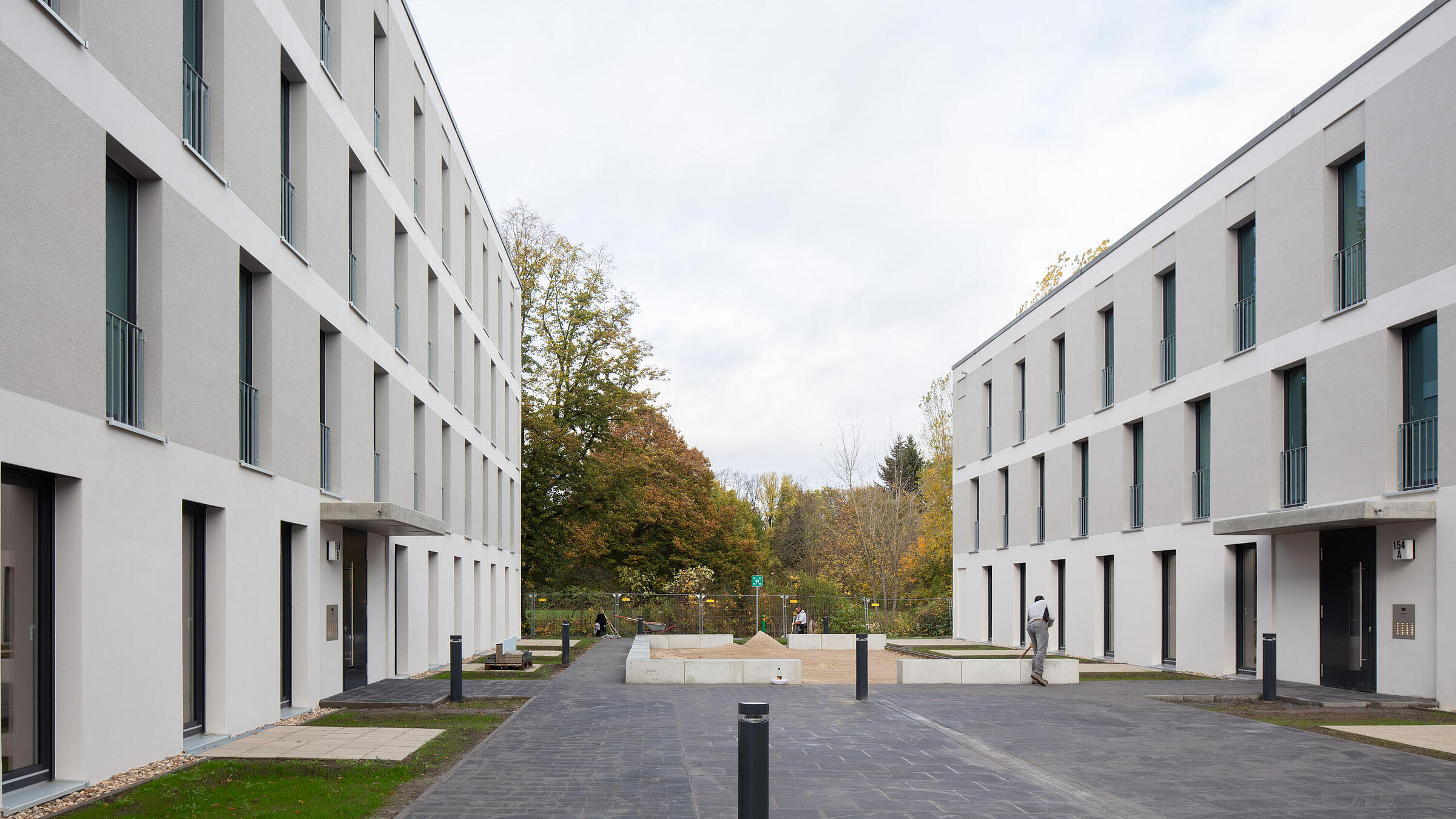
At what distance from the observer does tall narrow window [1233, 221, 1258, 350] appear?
20.4 m

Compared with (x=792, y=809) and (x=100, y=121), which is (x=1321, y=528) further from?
(x=100, y=121)

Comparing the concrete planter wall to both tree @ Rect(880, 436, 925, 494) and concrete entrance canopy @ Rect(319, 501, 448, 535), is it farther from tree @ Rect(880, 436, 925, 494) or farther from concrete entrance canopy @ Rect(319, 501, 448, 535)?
tree @ Rect(880, 436, 925, 494)

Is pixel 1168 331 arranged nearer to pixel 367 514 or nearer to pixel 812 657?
pixel 812 657

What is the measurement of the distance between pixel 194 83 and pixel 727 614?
2984 centimetres

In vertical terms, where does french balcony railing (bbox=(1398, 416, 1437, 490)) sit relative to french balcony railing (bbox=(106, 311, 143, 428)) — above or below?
below

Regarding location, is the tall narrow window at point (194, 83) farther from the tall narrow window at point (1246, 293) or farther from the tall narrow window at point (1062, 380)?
the tall narrow window at point (1062, 380)

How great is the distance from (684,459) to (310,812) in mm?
49215

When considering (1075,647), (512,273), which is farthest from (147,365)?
(512,273)

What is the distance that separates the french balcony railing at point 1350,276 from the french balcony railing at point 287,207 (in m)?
15.6

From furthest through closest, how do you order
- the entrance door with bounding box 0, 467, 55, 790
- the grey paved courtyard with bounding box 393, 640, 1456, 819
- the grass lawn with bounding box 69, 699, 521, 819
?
1. the grey paved courtyard with bounding box 393, 640, 1456, 819
2. the entrance door with bounding box 0, 467, 55, 790
3. the grass lawn with bounding box 69, 699, 521, 819

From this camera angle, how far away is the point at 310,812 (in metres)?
7.51

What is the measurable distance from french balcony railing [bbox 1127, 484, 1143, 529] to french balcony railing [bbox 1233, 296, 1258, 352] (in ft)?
17.1

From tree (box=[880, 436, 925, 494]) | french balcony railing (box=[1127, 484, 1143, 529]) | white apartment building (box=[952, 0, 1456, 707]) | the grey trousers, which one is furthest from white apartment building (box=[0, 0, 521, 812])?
tree (box=[880, 436, 925, 494])

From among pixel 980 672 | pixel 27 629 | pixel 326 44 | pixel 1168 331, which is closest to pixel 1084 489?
pixel 1168 331
